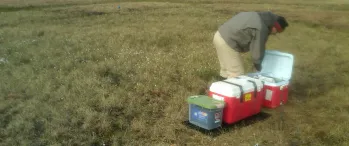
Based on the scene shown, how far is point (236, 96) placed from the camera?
507cm

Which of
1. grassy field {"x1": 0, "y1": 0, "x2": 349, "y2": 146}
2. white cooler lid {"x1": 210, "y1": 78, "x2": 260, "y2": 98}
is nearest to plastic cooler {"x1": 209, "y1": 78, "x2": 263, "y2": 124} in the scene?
white cooler lid {"x1": 210, "y1": 78, "x2": 260, "y2": 98}

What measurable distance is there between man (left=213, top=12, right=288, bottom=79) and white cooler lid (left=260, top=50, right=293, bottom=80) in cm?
74

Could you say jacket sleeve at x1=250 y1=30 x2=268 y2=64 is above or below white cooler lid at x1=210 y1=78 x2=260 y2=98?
above

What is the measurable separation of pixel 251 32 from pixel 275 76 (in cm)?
137

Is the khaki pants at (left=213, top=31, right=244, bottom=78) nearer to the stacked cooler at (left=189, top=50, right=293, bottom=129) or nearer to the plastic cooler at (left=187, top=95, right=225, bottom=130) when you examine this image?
the stacked cooler at (left=189, top=50, right=293, bottom=129)

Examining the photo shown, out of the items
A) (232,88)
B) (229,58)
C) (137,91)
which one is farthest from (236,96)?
(137,91)

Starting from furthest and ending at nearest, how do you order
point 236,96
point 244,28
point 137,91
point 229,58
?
1. point 137,91
2. point 229,58
3. point 244,28
4. point 236,96

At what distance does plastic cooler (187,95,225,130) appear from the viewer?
4.89 metres

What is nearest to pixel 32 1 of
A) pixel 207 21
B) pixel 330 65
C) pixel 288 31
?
pixel 207 21

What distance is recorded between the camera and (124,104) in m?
5.80

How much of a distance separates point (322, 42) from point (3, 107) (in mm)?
10523

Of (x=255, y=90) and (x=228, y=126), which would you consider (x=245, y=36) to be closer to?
(x=255, y=90)

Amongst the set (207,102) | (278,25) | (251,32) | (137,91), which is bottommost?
(137,91)

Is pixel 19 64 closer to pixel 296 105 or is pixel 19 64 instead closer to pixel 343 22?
pixel 296 105
